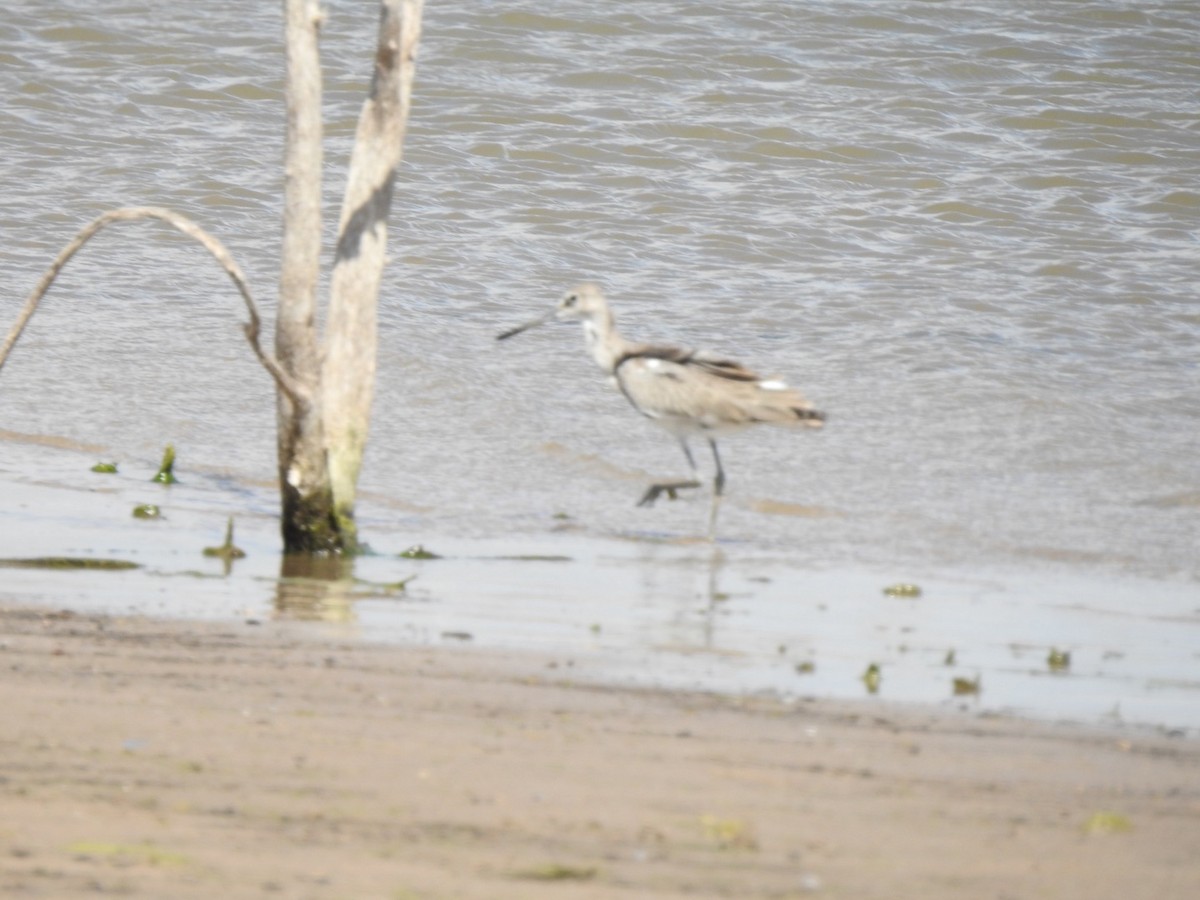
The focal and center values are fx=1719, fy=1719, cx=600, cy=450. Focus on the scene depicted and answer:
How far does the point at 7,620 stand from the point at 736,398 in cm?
403

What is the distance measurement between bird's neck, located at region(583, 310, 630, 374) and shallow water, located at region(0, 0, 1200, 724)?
784 millimetres

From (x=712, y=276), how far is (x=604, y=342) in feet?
16.2

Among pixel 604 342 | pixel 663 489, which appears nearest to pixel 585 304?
pixel 604 342

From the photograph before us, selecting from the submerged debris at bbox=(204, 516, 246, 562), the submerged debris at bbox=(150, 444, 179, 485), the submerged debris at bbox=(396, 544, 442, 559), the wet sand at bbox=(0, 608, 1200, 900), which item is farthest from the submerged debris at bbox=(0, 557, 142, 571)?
the submerged debris at bbox=(150, 444, 179, 485)

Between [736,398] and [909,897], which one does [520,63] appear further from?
[909,897]

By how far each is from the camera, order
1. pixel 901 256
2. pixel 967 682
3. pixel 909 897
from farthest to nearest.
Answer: pixel 901 256 < pixel 967 682 < pixel 909 897

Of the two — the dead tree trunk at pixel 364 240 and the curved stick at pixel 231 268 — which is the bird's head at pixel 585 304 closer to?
the dead tree trunk at pixel 364 240

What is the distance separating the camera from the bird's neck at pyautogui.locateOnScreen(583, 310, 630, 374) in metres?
9.17

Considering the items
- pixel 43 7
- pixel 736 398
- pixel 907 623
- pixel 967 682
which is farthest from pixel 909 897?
pixel 43 7

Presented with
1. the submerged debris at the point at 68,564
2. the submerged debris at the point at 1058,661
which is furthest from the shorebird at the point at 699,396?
the submerged debris at the point at 1058,661

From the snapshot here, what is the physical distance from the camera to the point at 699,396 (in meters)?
8.80

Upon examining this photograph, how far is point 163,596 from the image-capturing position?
651 cm

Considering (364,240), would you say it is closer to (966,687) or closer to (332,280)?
(332,280)

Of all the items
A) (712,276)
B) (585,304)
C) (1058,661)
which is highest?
(712,276)
